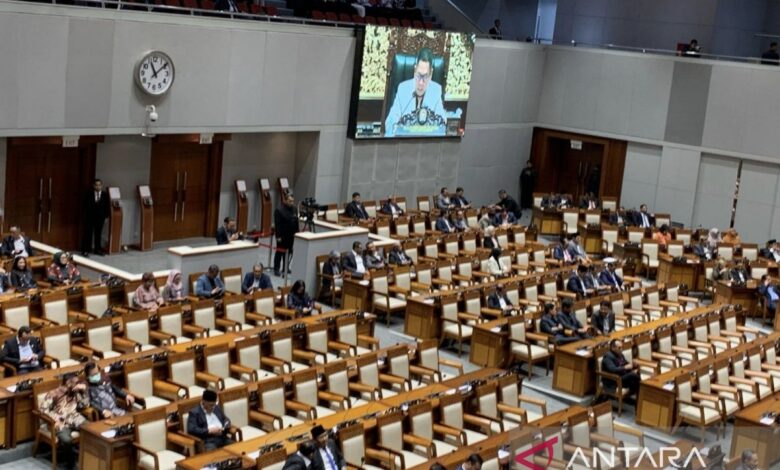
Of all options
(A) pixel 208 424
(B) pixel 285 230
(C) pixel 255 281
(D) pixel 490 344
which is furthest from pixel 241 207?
(A) pixel 208 424

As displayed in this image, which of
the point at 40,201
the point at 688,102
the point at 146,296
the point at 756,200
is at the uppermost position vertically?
the point at 688,102

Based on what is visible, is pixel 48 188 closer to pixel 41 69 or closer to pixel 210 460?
pixel 41 69

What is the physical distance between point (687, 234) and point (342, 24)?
324 inches

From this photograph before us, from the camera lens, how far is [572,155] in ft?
94.4

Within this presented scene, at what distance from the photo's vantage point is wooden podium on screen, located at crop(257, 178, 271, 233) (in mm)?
22438

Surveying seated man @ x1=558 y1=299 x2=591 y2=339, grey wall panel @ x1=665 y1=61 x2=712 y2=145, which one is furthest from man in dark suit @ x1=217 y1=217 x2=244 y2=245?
grey wall panel @ x1=665 y1=61 x2=712 y2=145

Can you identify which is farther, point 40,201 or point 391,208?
point 391,208

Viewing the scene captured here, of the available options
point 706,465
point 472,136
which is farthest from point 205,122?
point 706,465

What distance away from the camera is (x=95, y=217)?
19250mm

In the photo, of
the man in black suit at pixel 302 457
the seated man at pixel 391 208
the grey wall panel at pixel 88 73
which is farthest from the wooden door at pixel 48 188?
the man in black suit at pixel 302 457

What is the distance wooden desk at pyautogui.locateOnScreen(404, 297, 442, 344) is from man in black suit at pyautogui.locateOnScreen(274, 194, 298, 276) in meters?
2.99

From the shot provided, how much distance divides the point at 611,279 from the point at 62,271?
351 inches

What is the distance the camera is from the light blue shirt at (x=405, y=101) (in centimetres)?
2359

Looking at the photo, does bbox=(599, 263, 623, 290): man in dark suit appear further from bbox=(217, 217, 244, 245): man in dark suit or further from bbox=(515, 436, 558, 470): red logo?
bbox=(515, 436, 558, 470): red logo
